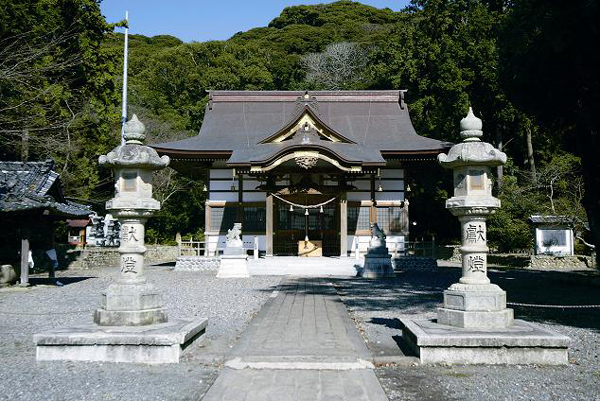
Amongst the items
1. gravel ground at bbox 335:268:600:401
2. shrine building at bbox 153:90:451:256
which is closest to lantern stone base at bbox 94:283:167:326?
gravel ground at bbox 335:268:600:401

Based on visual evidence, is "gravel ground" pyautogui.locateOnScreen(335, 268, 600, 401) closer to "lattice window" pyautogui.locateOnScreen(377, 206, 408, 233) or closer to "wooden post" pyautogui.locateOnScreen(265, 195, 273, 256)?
"wooden post" pyautogui.locateOnScreen(265, 195, 273, 256)

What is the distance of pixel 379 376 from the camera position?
470 cm

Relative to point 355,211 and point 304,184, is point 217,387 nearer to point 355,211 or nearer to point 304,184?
point 304,184

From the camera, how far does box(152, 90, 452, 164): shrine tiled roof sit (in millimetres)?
19984

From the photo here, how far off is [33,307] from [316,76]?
35868 mm

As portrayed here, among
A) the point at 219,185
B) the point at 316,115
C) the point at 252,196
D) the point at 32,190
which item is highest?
the point at 316,115

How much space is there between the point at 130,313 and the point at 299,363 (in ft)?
6.78

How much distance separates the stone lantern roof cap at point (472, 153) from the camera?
5.75 meters

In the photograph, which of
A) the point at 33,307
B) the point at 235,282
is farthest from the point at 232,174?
the point at 33,307

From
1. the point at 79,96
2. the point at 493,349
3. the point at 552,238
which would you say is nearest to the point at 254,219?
the point at 79,96

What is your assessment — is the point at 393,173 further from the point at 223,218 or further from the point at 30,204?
the point at 30,204

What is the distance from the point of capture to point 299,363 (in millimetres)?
4941

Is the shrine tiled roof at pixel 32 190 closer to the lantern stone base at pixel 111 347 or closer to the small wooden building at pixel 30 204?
the small wooden building at pixel 30 204

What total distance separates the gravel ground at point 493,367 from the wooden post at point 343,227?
225 inches
